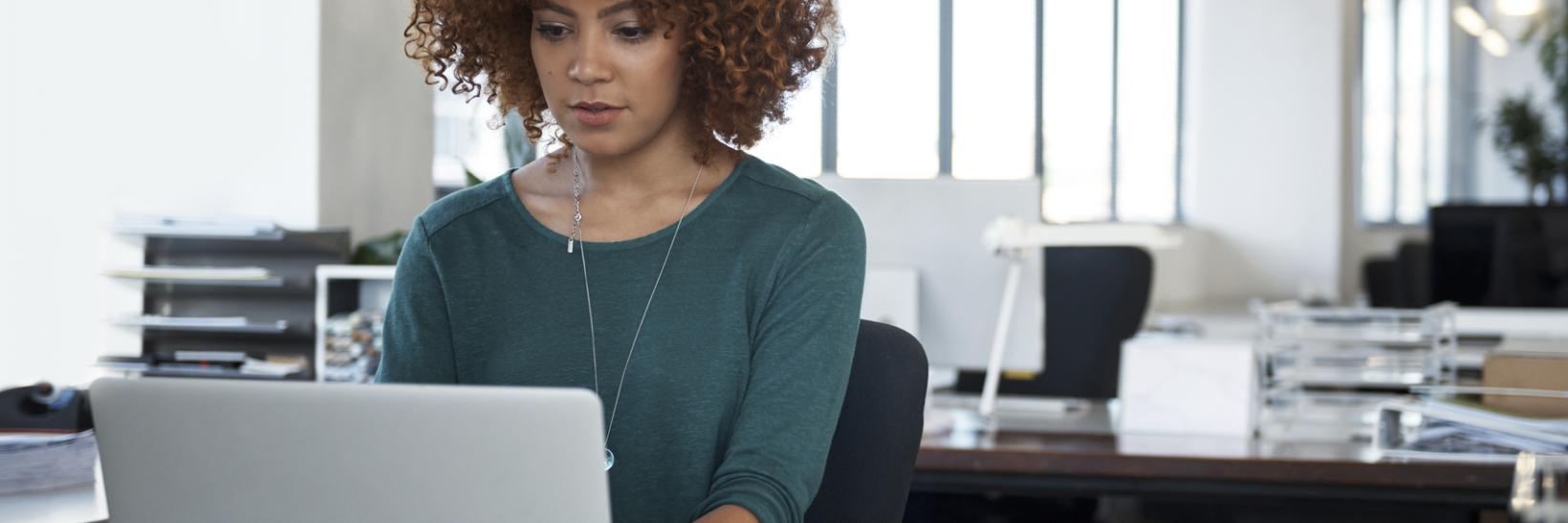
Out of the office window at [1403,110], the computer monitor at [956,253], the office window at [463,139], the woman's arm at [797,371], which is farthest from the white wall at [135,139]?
the office window at [1403,110]

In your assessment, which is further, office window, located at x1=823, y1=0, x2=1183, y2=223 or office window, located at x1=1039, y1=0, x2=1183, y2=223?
office window, located at x1=1039, y1=0, x2=1183, y2=223

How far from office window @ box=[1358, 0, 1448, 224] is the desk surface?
7.28 metres

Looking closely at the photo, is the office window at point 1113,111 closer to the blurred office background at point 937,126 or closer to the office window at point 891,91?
the blurred office background at point 937,126

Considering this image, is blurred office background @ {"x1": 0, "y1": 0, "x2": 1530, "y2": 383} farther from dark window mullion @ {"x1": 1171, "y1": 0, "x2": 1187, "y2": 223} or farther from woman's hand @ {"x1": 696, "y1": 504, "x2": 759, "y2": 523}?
woman's hand @ {"x1": 696, "y1": 504, "x2": 759, "y2": 523}

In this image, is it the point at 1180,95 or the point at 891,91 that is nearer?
the point at 891,91

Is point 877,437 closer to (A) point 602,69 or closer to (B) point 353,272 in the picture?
(A) point 602,69

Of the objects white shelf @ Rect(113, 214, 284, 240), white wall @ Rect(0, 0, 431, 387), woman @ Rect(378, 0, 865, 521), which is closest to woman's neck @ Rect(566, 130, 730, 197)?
woman @ Rect(378, 0, 865, 521)

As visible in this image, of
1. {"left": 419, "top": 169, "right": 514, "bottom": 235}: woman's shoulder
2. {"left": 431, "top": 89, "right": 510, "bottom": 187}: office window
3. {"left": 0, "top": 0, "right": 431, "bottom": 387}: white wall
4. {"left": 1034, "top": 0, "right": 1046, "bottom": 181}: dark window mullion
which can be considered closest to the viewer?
{"left": 419, "top": 169, "right": 514, "bottom": 235}: woman's shoulder

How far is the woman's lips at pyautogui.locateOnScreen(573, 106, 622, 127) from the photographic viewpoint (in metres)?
1.28

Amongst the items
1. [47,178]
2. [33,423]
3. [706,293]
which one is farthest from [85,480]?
[47,178]

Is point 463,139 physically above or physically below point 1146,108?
below

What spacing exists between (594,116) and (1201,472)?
116 centimetres

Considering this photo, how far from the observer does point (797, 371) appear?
1.22 meters

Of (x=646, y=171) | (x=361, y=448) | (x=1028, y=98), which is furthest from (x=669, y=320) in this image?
(x=1028, y=98)
